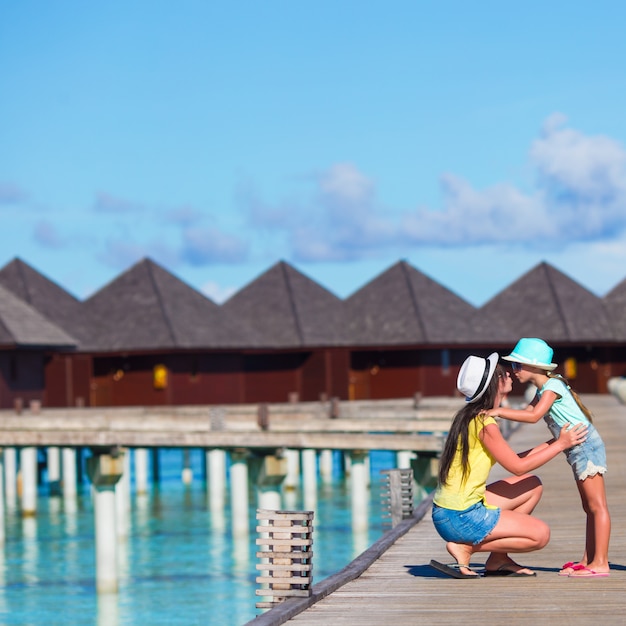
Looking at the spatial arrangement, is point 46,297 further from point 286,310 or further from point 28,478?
point 28,478

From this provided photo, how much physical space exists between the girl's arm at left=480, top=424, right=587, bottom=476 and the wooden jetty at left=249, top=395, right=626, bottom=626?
2.70 ft

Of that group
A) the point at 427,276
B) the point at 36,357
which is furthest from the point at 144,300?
→ the point at 427,276

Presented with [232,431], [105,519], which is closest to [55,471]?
[232,431]

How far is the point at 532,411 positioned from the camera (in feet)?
28.4

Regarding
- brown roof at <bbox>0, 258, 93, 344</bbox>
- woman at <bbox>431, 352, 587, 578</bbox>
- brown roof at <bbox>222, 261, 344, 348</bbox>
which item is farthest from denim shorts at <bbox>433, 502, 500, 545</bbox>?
brown roof at <bbox>222, 261, 344, 348</bbox>

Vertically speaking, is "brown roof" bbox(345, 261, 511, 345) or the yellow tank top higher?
"brown roof" bbox(345, 261, 511, 345)

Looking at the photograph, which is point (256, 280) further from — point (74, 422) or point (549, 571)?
point (549, 571)

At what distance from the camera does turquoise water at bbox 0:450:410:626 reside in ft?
75.5

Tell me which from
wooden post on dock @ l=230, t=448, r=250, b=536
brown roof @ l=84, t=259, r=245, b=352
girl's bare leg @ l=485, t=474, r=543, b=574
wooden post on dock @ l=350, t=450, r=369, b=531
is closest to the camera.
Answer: girl's bare leg @ l=485, t=474, r=543, b=574

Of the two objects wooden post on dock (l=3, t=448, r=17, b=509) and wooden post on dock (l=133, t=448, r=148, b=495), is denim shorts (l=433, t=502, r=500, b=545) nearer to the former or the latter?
wooden post on dock (l=3, t=448, r=17, b=509)

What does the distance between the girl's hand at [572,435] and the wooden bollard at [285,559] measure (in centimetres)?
180

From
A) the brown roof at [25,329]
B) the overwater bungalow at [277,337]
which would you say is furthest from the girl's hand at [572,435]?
the overwater bungalow at [277,337]

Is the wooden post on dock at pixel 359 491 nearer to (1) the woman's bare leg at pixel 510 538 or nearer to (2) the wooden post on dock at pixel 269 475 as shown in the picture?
(2) the wooden post on dock at pixel 269 475

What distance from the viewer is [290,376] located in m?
56.1
